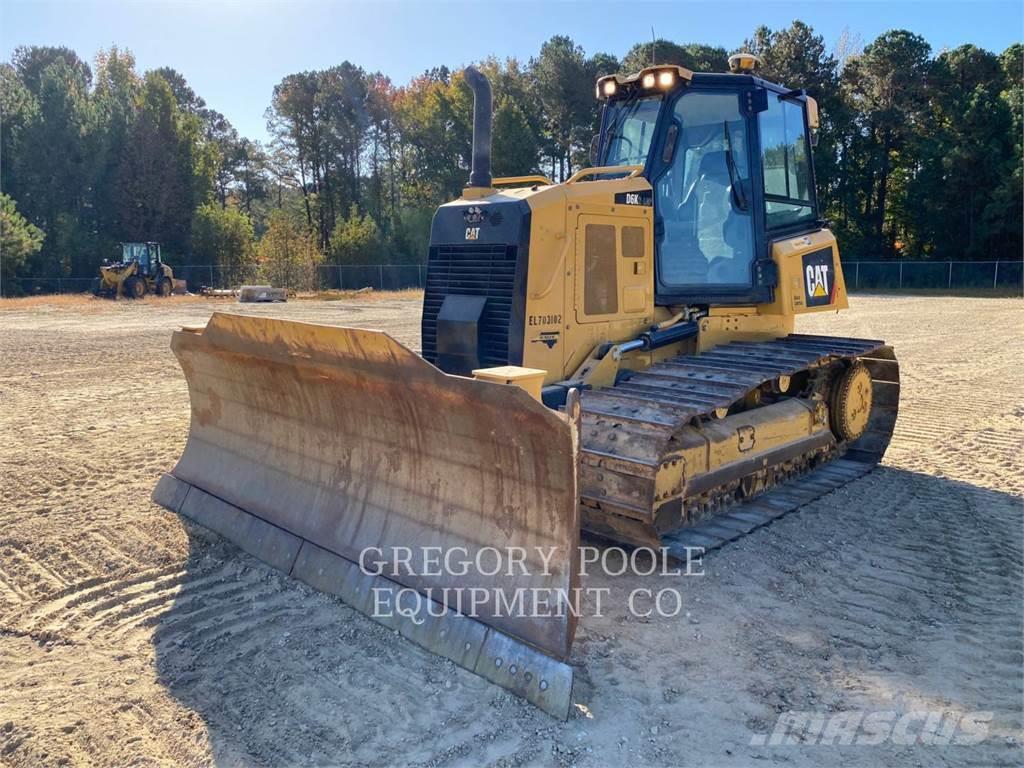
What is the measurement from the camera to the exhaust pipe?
18.5 feet

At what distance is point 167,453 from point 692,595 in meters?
4.97

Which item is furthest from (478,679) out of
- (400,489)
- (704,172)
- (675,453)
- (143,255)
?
(143,255)

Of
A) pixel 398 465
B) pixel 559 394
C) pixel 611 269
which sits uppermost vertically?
pixel 611 269

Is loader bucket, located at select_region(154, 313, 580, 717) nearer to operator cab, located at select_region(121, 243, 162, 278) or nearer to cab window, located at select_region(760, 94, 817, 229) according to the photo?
cab window, located at select_region(760, 94, 817, 229)

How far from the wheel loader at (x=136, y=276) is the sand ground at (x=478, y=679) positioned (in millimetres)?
29854

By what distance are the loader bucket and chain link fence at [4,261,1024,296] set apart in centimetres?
3116

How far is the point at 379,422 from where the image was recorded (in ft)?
14.7

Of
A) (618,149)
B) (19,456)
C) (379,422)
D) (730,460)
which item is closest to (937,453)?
(730,460)

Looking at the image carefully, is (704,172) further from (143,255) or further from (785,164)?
(143,255)

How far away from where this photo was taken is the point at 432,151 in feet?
165

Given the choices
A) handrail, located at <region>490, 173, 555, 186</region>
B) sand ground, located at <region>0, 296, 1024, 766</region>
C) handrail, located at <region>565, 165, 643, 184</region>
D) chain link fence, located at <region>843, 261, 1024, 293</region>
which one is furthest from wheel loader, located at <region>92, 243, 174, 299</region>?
chain link fence, located at <region>843, 261, 1024, 293</region>

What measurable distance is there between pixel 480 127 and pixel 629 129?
1285 mm

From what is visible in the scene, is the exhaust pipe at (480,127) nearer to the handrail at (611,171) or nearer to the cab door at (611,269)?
the handrail at (611,171)

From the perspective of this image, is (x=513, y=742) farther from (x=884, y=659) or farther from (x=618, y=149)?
→ (x=618, y=149)
